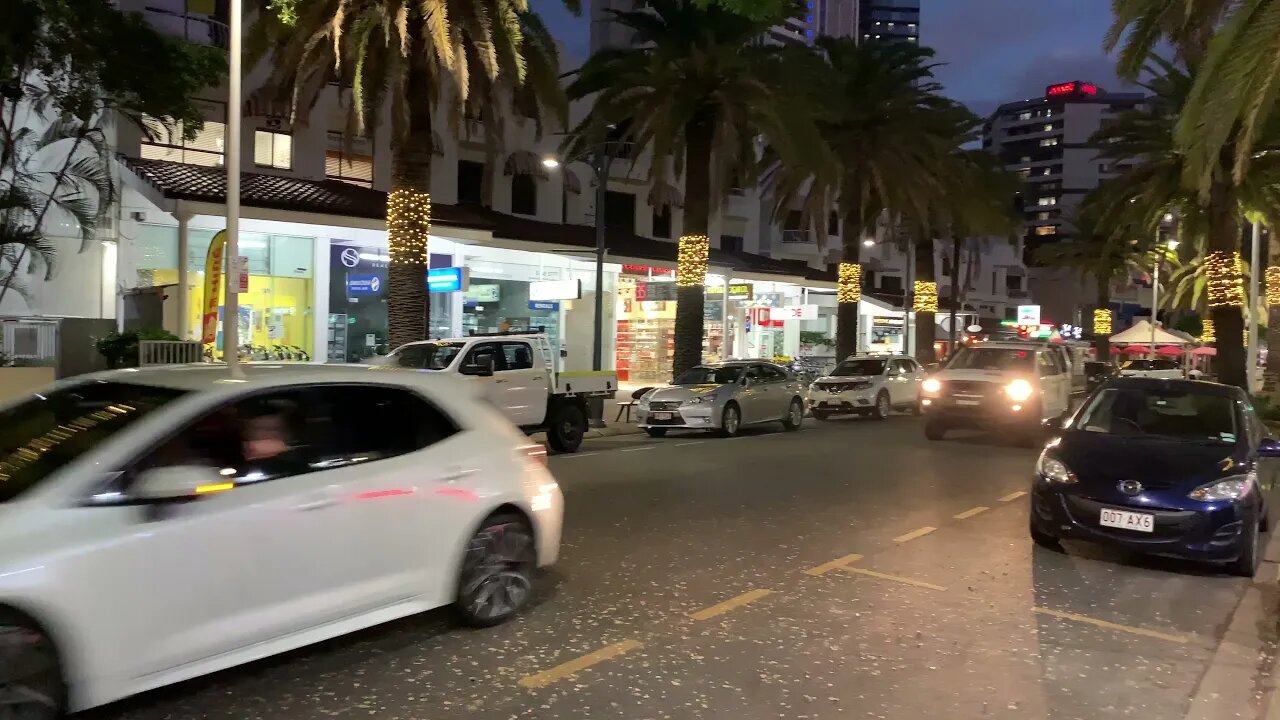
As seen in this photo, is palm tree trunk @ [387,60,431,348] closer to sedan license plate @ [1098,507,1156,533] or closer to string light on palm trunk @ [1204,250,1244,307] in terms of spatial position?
sedan license plate @ [1098,507,1156,533]

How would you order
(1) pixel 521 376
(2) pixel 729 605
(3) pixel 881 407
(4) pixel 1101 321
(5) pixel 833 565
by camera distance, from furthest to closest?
(4) pixel 1101 321 → (3) pixel 881 407 → (1) pixel 521 376 → (5) pixel 833 565 → (2) pixel 729 605

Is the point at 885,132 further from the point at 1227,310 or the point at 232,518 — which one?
the point at 232,518

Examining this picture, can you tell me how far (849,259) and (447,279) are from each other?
12048 millimetres

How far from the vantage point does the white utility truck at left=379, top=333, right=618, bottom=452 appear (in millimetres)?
14266

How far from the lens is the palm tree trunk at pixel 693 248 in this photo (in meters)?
22.1

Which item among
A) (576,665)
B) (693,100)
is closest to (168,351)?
(693,100)

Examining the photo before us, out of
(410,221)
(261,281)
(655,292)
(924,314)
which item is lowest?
(924,314)

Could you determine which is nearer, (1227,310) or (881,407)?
(1227,310)

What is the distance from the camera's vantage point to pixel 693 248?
2238 cm

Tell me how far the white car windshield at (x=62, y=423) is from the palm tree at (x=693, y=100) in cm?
1628

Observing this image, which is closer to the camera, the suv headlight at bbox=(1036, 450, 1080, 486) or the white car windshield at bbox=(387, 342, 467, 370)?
the suv headlight at bbox=(1036, 450, 1080, 486)

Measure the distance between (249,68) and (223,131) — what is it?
8.42 m

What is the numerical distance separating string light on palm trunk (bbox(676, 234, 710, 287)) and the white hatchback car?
16312 millimetres

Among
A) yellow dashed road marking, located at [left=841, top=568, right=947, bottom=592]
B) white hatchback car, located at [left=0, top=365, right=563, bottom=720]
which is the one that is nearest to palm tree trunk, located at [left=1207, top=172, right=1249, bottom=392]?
yellow dashed road marking, located at [left=841, top=568, right=947, bottom=592]
